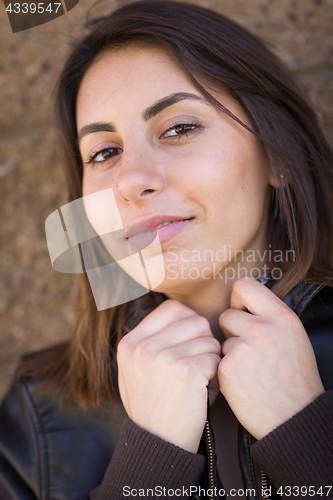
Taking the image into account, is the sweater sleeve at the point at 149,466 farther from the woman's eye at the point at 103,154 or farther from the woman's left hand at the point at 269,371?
the woman's eye at the point at 103,154

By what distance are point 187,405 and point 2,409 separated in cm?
94

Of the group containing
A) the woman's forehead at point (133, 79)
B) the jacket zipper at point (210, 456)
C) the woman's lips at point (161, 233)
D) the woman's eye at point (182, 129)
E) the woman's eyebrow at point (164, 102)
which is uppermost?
the woman's forehead at point (133, 79)

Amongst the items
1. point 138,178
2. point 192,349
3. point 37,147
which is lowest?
point 192,349

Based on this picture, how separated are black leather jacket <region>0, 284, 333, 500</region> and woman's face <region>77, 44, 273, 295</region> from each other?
32 centimetres

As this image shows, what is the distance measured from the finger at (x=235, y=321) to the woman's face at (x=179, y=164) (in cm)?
14

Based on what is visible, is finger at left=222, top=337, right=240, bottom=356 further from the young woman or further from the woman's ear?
the woman's ear

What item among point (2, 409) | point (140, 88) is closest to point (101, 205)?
point (140, 88)

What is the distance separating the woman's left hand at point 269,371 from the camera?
107 centimetres

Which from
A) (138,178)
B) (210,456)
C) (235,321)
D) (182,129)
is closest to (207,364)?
(235,321)

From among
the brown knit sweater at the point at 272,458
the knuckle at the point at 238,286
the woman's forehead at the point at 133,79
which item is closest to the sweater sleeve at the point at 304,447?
the brown knit sweater at the point at 272,458

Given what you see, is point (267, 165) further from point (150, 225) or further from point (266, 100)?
point (150, 225)

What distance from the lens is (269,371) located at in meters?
1.09

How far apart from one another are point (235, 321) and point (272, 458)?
378 mm

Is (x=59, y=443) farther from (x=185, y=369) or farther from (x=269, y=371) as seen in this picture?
(x=269, y=371)
